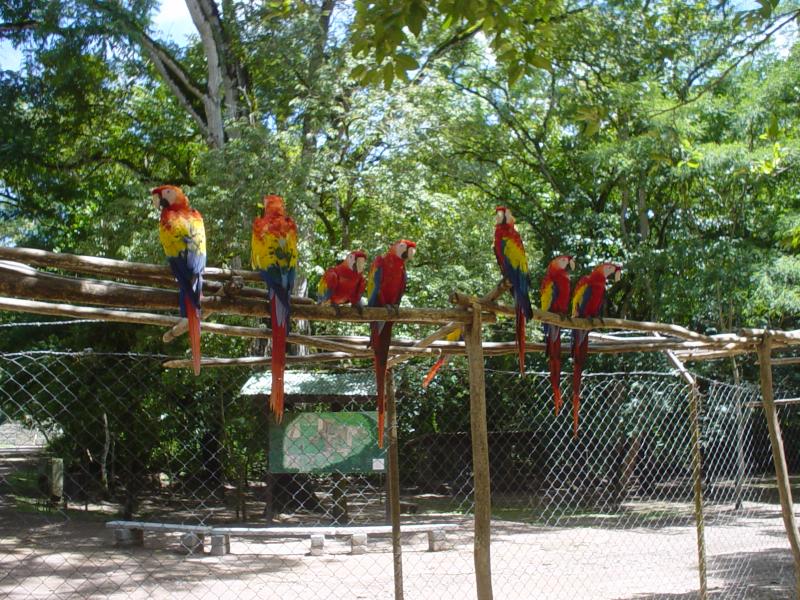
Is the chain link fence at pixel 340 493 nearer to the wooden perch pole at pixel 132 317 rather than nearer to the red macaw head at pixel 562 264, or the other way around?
the red macaw head at pixel 562 264

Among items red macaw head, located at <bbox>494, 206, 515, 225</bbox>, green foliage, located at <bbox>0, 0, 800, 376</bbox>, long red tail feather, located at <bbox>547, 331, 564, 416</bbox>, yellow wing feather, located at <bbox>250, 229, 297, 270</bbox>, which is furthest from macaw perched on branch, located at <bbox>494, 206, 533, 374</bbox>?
green foliage, located at <bbox>0, 0, 800, 376</bbox>

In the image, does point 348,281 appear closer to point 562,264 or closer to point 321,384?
point 562,264

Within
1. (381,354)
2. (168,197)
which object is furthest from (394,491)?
(168,197)

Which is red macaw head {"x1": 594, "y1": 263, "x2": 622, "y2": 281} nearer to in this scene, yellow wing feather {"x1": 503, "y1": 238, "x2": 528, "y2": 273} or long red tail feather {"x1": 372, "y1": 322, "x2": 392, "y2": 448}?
yellow wing feather {"x1": 503, "y1": 238, "x2": 528, "y2": 273}

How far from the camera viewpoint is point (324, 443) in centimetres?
670

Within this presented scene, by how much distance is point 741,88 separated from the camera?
370 inches

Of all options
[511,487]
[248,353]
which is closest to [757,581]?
[511,487]

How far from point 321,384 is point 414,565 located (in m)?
2.42

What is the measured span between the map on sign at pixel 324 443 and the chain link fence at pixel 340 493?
0.02 meters

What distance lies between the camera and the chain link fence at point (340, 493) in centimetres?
559

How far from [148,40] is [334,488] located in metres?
5.92

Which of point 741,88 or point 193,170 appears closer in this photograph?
point 741,88

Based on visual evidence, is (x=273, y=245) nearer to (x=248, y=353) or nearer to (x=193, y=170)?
(x=248, y=353)

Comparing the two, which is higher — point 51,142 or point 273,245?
point 51,142
